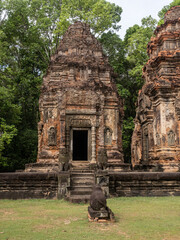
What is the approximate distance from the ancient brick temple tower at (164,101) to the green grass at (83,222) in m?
4.23

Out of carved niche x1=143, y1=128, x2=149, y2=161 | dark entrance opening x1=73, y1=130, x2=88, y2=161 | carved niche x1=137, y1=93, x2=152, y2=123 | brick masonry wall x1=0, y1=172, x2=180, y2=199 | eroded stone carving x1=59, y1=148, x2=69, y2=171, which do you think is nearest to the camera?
brick masonry wall x1=0, y1=172, x2=180, y2=199

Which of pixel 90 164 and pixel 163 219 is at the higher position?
pixel 90 164

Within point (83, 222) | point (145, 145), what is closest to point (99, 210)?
point (83, 222)

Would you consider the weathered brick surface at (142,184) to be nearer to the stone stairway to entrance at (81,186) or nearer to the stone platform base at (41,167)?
the stone stairway to entrance at (81,186)

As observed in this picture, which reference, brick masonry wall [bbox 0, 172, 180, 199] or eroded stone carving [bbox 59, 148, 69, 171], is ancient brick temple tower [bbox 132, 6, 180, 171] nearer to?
brick masonry wall [bbox 0, 172, 180, 199]

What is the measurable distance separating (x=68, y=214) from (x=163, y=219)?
2362 millimetres

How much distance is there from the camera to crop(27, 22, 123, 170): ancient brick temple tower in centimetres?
1306

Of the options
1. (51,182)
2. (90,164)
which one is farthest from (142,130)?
(51,182)

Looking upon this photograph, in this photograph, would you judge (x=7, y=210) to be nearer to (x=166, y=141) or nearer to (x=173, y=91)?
(x=166, y=141)

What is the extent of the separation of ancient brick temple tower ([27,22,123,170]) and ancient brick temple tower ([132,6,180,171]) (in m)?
1.73

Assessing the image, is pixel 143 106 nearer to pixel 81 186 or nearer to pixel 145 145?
pixel 145 145

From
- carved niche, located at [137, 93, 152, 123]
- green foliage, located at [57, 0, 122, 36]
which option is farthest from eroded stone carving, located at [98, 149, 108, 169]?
green foliage, located at [57, 0, 122, 36]

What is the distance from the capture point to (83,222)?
583 cm

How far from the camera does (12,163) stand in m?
21.4
